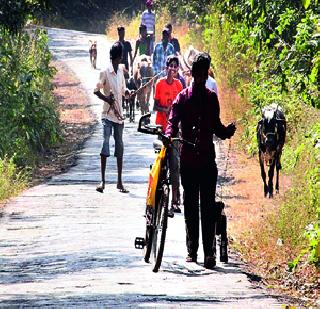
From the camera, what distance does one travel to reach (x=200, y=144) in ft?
37.6

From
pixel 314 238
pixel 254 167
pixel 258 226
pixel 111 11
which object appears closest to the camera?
pixel 314 238

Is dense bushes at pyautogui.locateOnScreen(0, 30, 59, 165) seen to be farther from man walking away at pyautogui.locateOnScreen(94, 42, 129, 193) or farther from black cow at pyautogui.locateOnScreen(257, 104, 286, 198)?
black cow at pyautogui.locateOnScreen(257, 104, 286, 198)

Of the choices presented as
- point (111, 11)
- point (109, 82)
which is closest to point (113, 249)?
point (109, 82)

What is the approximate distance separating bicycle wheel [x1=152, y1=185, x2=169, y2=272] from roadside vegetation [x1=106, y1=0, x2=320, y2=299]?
1.06m

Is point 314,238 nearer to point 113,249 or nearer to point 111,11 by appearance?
point 113,249

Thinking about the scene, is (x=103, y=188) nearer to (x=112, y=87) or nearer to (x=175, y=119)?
(x=112, y=87)

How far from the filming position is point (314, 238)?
35.1 feet

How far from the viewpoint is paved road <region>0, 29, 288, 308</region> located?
Result: 10.1 meters

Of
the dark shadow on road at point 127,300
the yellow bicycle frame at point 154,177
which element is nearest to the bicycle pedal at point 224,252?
the yellow bicycle frame at point 154,177

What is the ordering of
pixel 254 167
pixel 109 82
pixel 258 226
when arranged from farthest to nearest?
pixel 254 167
pixel 109 82
pixel 258 226

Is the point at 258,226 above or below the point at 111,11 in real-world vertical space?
below

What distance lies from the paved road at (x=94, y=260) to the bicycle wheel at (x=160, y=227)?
0.55 ft

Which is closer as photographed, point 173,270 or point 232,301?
point 232,301

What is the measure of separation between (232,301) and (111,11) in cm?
4808
